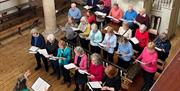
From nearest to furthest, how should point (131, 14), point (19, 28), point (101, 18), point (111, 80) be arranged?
1. point (111, 80)
2. point (131, 14)
3. point (101, 18)
4. point (19, 28)

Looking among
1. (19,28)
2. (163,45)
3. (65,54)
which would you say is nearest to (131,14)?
(163,45)

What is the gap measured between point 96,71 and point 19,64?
316 centimetres

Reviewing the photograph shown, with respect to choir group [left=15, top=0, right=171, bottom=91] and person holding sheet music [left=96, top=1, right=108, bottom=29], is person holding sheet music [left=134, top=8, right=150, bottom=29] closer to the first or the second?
choir group [left=15, top=0, right=171, bottom=91]

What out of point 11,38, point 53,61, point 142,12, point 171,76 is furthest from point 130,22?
point 171,76

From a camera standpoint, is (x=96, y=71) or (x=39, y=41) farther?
(x=39, y=41)

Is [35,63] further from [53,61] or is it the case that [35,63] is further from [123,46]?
[123,46]

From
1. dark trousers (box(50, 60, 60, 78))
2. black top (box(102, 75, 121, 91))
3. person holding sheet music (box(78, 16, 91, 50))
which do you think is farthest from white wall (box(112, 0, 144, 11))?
black top (box(102, 75, 121, 91))

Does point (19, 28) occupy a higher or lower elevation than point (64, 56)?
higher

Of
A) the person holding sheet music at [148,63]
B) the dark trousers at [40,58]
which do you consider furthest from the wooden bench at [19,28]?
the person holding sheet music at [148,63]

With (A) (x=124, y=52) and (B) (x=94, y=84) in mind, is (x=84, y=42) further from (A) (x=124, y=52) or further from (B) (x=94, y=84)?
(B) (x=94, y=84)

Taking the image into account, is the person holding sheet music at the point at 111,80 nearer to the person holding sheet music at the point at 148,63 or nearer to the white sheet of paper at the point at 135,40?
the person holding sheet music at the point at 148,63

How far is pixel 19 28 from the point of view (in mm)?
10289

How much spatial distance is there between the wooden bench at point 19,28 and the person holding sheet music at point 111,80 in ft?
17.4

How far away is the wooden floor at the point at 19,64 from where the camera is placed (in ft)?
24.8
